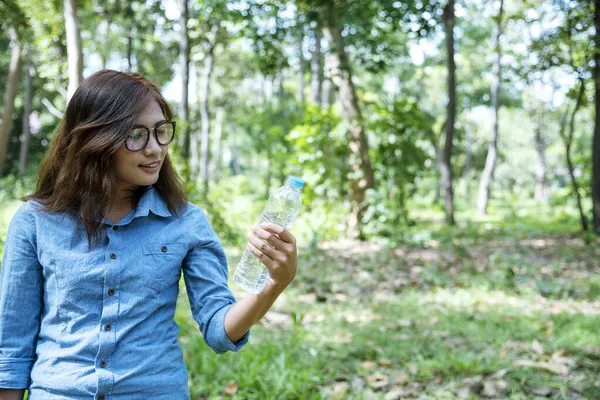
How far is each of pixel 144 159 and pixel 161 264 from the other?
0.32 metres

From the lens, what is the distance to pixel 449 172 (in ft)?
40.5

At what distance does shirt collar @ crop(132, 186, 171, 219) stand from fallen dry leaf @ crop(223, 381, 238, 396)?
6.55 feet


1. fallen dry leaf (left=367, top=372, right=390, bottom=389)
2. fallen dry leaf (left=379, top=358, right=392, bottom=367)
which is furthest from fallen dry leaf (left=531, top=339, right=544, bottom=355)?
fallen dry leaf (left=367, top=372, right=390, bottom=389)

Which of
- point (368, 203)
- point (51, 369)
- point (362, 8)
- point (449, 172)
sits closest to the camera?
point (51, 369)

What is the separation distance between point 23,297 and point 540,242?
31.3 feet

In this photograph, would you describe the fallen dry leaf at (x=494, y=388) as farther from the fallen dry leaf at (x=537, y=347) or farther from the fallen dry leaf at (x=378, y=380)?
the fallen dry leaf at (x=537, y=347)

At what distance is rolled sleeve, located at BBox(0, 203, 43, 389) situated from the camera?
164 cm

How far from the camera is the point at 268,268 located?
1.59 metres

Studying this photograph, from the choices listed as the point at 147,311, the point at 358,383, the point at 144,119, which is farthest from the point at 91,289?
the point at 358,383

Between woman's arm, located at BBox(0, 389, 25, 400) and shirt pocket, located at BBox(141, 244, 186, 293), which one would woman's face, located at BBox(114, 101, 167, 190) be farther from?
woman's arm, located at BBox(0, 389, 25, 400)

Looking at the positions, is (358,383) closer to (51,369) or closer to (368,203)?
(51,369)

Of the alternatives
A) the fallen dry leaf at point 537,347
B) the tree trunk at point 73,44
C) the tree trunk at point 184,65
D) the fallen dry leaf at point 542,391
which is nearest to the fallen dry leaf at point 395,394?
the fallen dry leaf at point 542,391

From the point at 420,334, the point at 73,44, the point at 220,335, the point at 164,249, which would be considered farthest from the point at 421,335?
the point at 73,44

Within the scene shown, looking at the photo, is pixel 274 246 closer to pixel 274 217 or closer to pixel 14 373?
pixel 274 217
